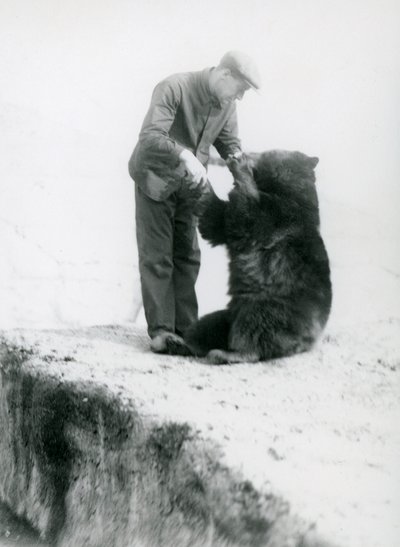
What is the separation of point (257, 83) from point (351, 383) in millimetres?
1679

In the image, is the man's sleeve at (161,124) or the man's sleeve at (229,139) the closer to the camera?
the man's sleeve at (161,124)

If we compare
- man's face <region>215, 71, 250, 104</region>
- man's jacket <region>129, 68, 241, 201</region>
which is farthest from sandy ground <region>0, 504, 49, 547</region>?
man's face <region>215, 71, 250, 104</region>

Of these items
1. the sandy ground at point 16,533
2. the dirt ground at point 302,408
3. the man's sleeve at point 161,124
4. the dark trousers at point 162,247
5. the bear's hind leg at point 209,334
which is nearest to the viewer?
the dirt ground at point 302,408

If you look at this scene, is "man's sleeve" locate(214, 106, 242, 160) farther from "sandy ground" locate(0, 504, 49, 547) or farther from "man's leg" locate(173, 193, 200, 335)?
"sandy ground" locate(0, 504, 49, 547)

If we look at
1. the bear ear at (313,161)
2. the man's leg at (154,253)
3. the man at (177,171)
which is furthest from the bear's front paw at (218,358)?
the bear ear at (313,161)

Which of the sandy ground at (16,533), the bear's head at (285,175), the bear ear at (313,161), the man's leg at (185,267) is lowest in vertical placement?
the sandy ground at (16,533)

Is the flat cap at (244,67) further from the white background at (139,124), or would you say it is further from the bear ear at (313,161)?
the bear ear at (313,161)

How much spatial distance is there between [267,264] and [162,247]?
67 cm

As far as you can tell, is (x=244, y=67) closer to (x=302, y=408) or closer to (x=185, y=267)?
(x=185, y=267)

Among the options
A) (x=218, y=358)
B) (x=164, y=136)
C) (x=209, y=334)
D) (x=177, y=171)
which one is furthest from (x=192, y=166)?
(x=218, y=358)

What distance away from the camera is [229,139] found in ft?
13.0

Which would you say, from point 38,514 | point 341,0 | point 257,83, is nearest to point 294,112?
point 257,83

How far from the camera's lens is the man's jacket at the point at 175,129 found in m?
3.67

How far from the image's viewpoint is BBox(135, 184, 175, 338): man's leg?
12.5 ft
